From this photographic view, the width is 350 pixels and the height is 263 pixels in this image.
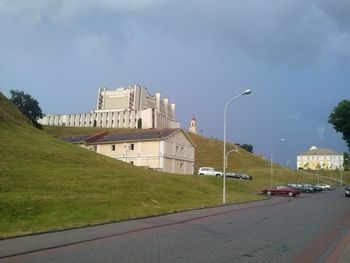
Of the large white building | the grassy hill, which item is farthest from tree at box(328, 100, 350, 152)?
the large white building

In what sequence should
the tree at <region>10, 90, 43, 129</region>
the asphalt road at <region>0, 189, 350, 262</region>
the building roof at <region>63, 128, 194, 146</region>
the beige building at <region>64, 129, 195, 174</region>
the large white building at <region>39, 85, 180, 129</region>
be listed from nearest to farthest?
1. the asphalt road at <region>0, 189, 350, 262</region>
2. the beige building at <region>64, 129, 195, 174</region>
3. the building roof at <region>63, 128, 194, 146</region>
4. the tree at <region>10, 90, 43, 129</region>
5. the large white building at <region>39, 85, 180, 129</region>

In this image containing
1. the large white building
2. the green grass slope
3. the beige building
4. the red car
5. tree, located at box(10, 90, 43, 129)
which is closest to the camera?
the green grass slope

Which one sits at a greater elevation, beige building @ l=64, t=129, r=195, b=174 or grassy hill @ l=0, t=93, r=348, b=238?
beige building @ l=64, t=129, r=195, b=174

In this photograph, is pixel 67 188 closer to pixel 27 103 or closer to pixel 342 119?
pixel 342 119

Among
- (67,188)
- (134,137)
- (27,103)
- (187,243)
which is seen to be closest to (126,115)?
(27,103)

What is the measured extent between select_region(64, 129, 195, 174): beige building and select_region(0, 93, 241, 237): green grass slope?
63.9 ft

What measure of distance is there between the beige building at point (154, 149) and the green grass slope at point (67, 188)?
63.9 feet

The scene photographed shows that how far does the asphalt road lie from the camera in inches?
528

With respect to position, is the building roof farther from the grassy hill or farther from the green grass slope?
the green grass slope

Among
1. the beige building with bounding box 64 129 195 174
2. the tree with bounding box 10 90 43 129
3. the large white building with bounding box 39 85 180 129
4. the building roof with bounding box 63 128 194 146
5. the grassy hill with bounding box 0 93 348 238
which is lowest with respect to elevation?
the grassy hill with bounding box 0 93 348 238

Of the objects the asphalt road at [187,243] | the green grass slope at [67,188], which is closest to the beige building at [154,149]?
the green grass slope at [67,188]

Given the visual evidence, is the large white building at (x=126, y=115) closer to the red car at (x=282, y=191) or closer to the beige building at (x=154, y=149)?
the beige building at (x=154, y=149)

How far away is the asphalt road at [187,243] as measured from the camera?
1341 centimetres

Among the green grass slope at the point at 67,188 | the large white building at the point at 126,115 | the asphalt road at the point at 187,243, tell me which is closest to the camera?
the asphalt road at the point at 187,243
